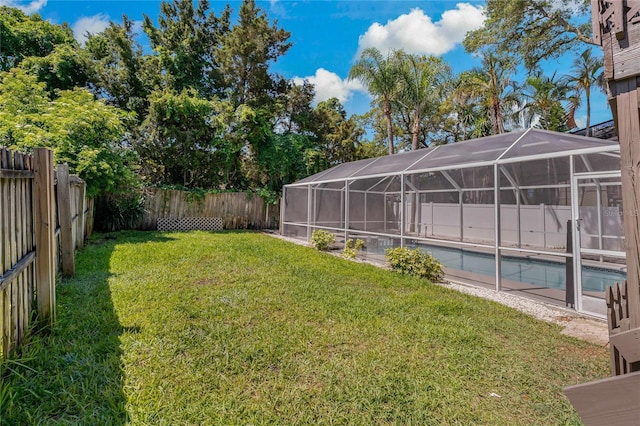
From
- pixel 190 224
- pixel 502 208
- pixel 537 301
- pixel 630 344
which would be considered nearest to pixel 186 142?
pixel 190 224

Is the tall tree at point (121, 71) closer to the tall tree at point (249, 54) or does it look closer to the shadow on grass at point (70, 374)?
the tall tree at point (249, 54)

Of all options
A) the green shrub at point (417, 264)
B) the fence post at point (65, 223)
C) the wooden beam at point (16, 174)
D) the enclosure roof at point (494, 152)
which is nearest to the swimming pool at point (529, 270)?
the green shrub at point (417, 264)

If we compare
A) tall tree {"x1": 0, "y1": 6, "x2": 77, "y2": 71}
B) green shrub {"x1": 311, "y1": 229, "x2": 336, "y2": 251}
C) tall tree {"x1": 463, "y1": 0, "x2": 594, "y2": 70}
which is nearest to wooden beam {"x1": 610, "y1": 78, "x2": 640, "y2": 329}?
green shrub {"x1": 311, "y1": 229, "x2": 336, "y2": 251}

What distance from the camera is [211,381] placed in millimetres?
2270

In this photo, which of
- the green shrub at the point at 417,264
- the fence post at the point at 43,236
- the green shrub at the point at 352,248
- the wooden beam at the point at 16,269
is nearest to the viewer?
the wooden beam at the point at 16,269

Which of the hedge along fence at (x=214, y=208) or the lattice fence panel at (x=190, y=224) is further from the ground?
the hedge along fence at (x=214, y=208)

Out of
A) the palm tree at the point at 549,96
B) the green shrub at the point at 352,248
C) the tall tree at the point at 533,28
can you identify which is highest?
the tall tree at the point at 533,28

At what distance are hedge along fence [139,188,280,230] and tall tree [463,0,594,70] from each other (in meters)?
11.8

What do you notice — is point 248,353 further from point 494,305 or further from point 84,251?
point 84,251

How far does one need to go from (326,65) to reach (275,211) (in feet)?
25.9

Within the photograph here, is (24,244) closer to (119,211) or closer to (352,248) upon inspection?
(352,248)

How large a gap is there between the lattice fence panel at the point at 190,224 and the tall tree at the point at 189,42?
5920 mm

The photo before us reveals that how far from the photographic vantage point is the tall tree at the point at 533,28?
12.1m

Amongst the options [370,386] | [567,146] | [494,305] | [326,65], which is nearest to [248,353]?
[370,386]
